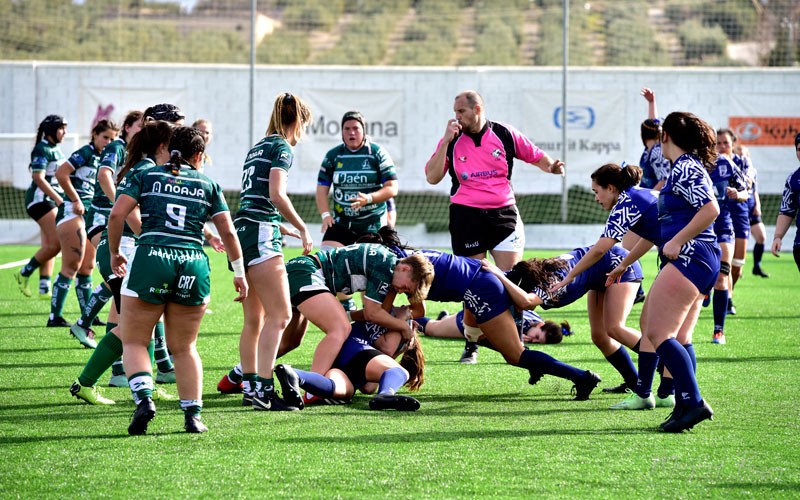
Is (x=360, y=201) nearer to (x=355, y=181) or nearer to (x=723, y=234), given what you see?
(x=355, y=181)

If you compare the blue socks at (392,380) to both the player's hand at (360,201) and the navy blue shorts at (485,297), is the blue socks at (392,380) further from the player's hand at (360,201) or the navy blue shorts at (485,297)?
the player's hand at (360,201)

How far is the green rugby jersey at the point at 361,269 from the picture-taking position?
657 cm

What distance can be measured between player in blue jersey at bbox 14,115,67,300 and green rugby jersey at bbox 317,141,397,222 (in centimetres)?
297

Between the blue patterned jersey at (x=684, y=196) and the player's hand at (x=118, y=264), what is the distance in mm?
3086

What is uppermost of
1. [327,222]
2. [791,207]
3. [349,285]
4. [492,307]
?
[791,207]

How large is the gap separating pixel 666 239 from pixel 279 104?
2.52 metres

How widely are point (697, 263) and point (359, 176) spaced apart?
3939 mm

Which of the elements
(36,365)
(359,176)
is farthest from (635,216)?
(36,365)

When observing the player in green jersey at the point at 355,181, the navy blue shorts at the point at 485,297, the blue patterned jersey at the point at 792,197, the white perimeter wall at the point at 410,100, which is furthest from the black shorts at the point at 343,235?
the white perimeter wall at the point at 410,100

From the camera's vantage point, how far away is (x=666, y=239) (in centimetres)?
589

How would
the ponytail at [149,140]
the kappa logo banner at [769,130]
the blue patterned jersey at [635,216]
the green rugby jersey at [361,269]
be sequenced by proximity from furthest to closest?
the kappa logo banner at [769,130]
the green rugby jersey at [361,269]
the blue patterned jersey at [635,216]
the ponytail at [149,140]

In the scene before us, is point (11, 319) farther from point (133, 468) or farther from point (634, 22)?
point (634, 22)

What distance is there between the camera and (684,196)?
18.8 feet

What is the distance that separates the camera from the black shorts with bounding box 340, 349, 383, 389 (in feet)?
22.2
